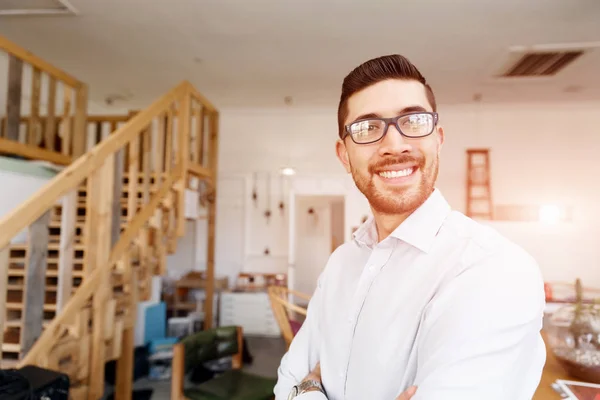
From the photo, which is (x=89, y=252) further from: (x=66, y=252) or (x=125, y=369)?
(x=125, y=369)

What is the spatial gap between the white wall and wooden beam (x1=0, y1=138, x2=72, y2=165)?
272 cm

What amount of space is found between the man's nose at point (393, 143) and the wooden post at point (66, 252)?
1.99m

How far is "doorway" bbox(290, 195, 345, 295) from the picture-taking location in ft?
25.8

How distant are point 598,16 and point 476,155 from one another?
9.19 ft

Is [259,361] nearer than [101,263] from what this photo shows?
No

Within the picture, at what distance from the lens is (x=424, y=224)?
2.86 feet

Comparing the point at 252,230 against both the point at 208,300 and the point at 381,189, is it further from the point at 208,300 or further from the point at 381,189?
the point at 381,189

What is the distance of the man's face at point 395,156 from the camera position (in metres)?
0.85

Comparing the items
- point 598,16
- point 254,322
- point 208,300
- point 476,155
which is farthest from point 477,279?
point 476,155

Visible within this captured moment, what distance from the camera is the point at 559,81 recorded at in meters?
4.73

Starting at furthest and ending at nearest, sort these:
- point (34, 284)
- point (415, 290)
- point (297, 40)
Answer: point (297, 40)
point (34, 284)
point (415, 290)

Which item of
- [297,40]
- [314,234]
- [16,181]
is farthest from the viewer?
[314,234]

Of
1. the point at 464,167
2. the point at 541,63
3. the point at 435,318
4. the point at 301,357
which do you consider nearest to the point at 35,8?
the point at 301,357

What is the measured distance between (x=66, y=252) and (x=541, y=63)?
4.85 metres
